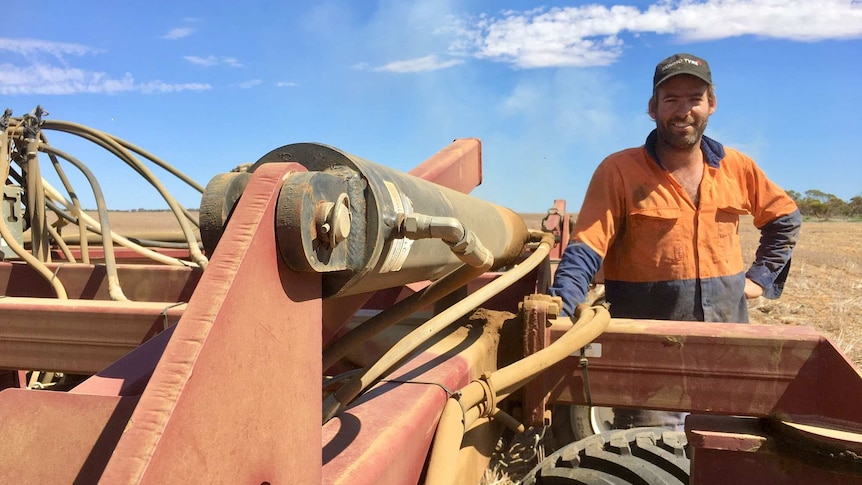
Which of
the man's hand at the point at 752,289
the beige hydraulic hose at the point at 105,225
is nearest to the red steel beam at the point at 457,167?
the beige hydraulic hose at the point at 105,225

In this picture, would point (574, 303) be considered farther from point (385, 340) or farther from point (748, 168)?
point (748, 168)

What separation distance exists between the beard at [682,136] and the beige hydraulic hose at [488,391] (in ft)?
4.52

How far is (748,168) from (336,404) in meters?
2.44

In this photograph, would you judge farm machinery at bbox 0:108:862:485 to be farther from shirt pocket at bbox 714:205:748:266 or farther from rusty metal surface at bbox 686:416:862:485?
shirt pocket at bbox 714:205:748:266

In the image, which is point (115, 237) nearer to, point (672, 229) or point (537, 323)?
point (537, 323)

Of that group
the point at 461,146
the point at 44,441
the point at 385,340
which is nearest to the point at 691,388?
the point at 385,340

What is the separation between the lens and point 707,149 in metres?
2.92

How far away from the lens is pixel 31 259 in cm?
222

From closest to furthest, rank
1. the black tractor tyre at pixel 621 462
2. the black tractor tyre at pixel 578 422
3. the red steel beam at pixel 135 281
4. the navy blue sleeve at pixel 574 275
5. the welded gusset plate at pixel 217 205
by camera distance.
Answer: the welded gusset plate at pixel 217 205 < the black tractor tyre at pixel 621 462 < the red steel beam at pixel 135 281 < the navy blue sleeve at pixel 574 275 < the black tractor tyre at pixel 578 422

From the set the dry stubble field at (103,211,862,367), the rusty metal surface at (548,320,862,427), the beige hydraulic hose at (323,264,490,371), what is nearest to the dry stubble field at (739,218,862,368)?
the dry stubble field at (103,211,862,367)

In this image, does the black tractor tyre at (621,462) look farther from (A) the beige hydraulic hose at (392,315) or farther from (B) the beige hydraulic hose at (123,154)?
(B) the beige hydraulic hose at (123,154)

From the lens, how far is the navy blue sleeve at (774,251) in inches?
119

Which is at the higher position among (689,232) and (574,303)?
(689,232)

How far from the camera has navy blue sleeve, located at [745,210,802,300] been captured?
3031mm
